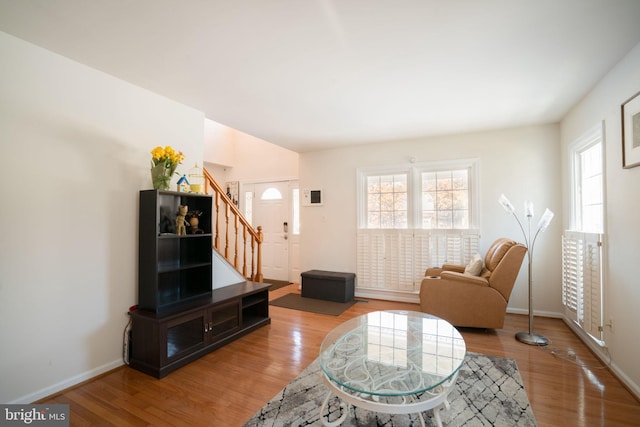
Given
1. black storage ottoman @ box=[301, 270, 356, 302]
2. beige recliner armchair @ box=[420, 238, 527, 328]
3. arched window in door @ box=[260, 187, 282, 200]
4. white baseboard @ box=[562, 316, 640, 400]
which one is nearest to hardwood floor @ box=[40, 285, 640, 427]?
white baseboard @ box=[562, 316, 640, 400]

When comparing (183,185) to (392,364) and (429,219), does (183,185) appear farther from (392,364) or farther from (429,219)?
(429,219)

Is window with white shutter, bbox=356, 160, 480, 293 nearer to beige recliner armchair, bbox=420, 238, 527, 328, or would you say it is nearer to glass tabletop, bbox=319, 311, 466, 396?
beige recliner armchair, bbox=420, 238, 527, 328

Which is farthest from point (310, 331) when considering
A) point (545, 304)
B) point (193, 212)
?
point (545, 304)

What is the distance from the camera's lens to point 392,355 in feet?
6.43

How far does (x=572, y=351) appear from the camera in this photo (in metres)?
2.81

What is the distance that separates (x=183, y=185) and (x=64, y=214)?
971 mm

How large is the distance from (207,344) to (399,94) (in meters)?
3.12

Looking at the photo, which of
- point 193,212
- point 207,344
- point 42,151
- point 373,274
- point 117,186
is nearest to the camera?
point 42,151

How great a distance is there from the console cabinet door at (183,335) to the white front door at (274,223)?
10.8 ft

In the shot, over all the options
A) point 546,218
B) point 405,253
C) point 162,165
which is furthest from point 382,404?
point 405,253

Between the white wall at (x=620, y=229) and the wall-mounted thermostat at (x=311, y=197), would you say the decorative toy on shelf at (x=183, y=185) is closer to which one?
the wall-mounted thermostat at (x=311, y=197)

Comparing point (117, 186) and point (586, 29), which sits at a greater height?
point (586, 29)

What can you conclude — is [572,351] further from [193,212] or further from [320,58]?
[193,212]

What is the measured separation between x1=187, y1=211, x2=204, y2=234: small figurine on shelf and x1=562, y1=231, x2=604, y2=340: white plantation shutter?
152 inches
